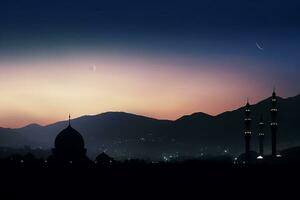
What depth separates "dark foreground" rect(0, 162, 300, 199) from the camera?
234 feet

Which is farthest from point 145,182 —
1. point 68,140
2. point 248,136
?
point 248,136

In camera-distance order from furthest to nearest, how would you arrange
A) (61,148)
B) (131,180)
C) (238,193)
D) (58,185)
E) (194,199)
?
1. (61,148)
2. (131,180)
3. (58,185)
4. (238,193)
5. (194,199)

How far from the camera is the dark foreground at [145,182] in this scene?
2813 inches

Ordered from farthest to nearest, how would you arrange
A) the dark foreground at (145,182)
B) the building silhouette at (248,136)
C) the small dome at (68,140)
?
1. the building silhouette at (248,136)
2. the small dome at (68,140)
3. the dark foreground at (145,182)

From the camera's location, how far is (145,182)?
3305 inches

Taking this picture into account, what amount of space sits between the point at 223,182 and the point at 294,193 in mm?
13536

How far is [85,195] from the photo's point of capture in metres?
69.1

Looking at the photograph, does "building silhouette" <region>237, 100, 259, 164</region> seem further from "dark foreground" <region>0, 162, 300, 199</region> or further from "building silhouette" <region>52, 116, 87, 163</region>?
"building silhouette" <region>52, 116, 87, 163</region>

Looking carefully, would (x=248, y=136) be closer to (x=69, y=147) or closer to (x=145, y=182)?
(x=69, y=147)

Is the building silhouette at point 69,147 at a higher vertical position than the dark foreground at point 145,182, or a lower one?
higher

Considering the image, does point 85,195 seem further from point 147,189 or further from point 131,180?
point 131,180

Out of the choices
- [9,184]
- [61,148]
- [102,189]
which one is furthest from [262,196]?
[61,148]

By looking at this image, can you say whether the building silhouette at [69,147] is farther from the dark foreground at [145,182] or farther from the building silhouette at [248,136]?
the building silhouette at [248,136]

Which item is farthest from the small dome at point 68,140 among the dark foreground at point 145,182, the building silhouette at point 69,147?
the dark foreground at point 145,182
